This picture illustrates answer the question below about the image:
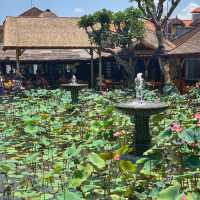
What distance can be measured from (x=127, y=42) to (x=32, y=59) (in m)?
5.77

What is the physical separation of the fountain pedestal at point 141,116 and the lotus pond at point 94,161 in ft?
0.55

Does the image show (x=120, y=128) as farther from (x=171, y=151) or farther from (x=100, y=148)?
(x=171, y=151)

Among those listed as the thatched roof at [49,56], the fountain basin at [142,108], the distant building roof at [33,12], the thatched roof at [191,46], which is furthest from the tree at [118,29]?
the distant building roof at [33,12]

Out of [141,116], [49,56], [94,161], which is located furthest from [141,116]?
[49,56]

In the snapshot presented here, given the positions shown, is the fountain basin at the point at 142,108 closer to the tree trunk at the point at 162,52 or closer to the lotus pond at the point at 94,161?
the lotus pond at the point at 94,161

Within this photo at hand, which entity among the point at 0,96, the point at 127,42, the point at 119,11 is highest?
the point at 119,11

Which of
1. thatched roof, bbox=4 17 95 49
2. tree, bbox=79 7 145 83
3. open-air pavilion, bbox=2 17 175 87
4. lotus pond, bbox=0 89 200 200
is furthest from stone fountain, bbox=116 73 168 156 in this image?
thatched roof, bbox=4 17 95 49

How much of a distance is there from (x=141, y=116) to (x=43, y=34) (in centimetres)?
1769

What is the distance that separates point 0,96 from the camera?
18062 millimetres

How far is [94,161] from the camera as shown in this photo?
4.46 m

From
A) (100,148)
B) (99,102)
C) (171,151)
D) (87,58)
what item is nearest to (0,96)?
(99,102)

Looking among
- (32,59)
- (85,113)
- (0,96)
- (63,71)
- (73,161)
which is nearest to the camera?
(73,161)

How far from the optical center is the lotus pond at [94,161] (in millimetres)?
4461

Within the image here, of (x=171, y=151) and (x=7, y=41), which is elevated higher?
(x=7, y=41)
